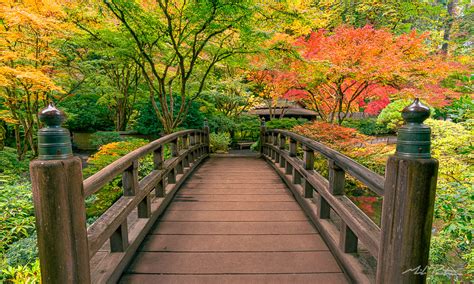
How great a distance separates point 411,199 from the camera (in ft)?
4.13

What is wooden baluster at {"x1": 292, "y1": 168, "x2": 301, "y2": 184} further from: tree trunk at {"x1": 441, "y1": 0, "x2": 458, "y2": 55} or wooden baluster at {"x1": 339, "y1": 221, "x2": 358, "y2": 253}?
tree trunk at {"x1": 441, "y1": 0, "x2": 458, "y2": 55}

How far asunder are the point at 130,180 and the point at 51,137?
1.13m

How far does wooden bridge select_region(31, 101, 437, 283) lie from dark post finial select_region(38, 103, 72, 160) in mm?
28

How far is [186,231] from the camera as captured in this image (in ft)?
9.11

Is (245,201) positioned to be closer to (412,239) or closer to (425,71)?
(412,239)

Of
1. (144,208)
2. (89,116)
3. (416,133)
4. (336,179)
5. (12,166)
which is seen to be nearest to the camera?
(416,133)

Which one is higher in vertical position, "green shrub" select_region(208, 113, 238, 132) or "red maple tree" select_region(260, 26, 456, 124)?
"red maple tree" select_region(260, 26, 456, 124)

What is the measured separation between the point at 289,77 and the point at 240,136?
545 cm

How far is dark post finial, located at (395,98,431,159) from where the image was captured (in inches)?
48.4

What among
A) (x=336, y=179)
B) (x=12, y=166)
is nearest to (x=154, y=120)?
(x=12, y=166)

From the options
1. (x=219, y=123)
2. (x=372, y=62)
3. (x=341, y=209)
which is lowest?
(x=341, y=209)

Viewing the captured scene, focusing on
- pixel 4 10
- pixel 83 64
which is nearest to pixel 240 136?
pixel 83 64

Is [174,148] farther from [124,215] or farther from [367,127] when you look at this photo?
[367,127]

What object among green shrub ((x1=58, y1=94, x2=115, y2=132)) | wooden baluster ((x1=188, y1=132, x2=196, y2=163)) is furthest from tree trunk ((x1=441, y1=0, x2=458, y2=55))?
green shrub ((x1=58, y1=94, x2=115, y2=132))
